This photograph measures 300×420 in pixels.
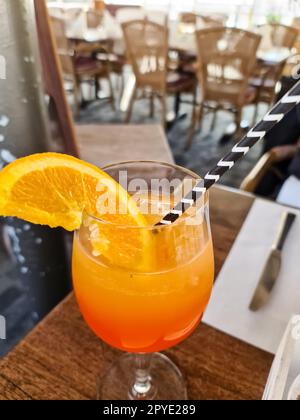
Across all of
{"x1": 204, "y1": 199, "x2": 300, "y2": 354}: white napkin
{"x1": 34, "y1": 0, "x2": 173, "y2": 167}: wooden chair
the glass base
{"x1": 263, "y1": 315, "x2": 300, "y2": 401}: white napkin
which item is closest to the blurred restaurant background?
{"x1": 34, "y1": 0, "x2": 173, "y2": 167}: wooden chair

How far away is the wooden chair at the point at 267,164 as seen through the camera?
41.1 inches

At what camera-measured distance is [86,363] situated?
526mm

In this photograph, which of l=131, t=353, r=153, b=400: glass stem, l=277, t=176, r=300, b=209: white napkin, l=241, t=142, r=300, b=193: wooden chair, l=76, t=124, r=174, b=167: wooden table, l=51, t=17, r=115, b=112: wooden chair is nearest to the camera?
l=131, t=353, r=153, b=400: glass stem

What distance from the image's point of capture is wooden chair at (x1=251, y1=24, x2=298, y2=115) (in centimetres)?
309

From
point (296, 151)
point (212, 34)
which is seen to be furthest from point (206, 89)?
point (296, 151)

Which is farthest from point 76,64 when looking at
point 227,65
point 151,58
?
point 227,65

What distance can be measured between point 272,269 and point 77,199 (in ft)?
1.20

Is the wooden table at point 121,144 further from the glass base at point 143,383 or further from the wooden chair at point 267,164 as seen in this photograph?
the glass base at point 143,383

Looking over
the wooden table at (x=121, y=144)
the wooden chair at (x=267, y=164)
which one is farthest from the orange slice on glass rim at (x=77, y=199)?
the wooden table at (x=121, y=144)

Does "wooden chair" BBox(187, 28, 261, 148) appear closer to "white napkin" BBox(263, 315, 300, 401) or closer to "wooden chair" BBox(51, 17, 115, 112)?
"wooden chair" BBox(51, 17, 115, 112)

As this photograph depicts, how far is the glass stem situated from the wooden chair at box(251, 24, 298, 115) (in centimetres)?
268

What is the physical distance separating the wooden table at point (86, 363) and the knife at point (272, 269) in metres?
0.08

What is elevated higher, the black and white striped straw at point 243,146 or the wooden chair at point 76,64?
the black and white striped straw at point 243,146

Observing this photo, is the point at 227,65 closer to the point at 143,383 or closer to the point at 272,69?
the point at 272,69
